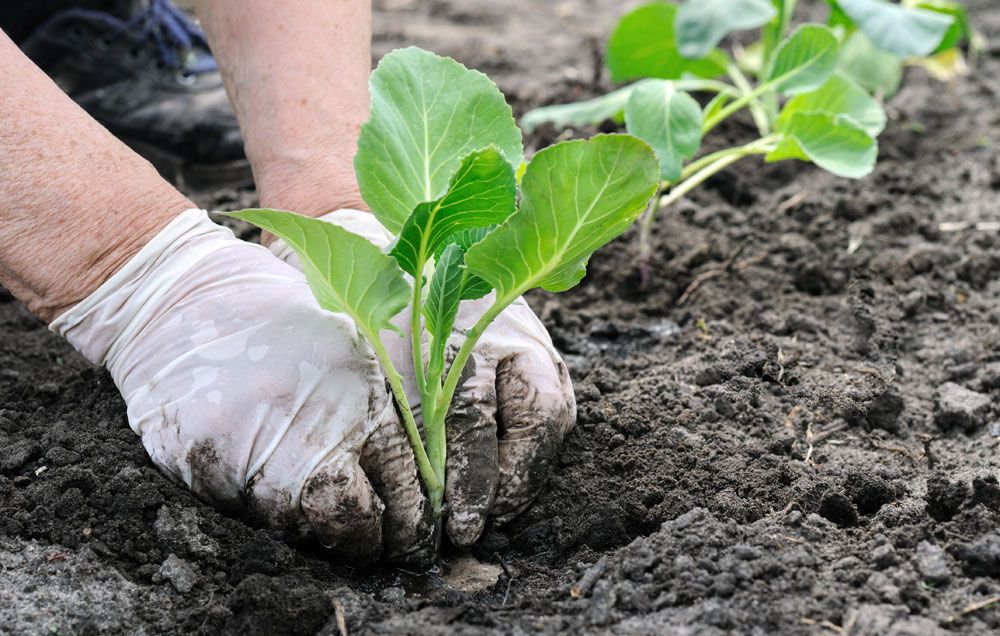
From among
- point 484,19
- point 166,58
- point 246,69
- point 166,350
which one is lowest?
point 484,19

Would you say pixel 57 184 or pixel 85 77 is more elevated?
pixel 57 184

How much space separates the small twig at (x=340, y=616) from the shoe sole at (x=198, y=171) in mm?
1775

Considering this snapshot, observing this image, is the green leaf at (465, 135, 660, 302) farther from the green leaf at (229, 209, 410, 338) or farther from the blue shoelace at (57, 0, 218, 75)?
the blue shoelace at (57, 0, 218, 75)

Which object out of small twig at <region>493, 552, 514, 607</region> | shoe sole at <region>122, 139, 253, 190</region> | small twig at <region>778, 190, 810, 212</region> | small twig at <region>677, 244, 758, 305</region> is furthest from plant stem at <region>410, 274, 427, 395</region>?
shoe sole at <region>122, 139, 253, 190</region>

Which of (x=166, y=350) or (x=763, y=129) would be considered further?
(x=763, y=129)

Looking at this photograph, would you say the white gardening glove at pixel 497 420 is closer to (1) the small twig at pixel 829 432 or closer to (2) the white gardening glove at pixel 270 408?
(2) the white gardening glove at pixel 270 408

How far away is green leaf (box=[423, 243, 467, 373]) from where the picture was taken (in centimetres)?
136

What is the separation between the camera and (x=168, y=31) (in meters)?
3.00

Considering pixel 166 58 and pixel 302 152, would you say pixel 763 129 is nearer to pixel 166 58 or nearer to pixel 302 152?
pixel 302 152

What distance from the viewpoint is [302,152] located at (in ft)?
5.88

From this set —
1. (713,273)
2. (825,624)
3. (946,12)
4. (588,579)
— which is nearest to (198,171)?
(713,273)

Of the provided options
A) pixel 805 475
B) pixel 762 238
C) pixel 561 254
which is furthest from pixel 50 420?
pixel 762 238

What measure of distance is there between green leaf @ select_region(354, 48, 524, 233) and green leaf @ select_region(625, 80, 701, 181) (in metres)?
0.64

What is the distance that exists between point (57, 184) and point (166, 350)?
309 mm
